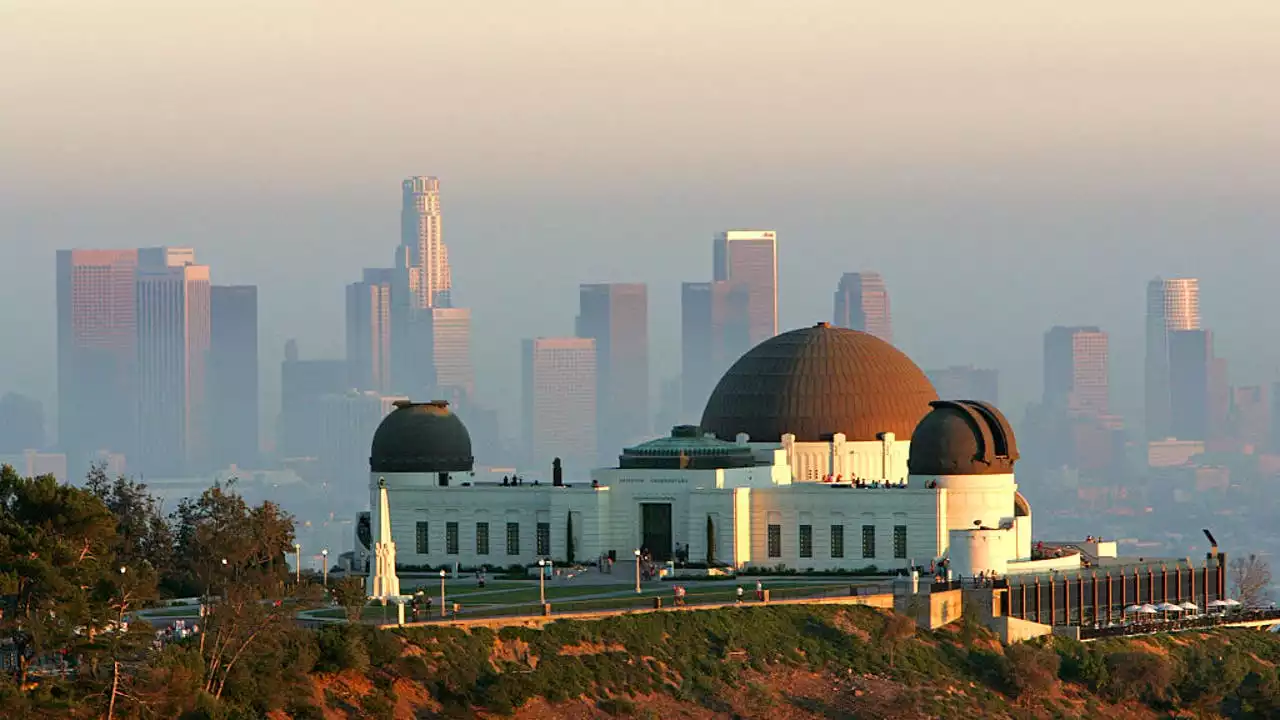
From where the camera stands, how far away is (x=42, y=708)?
83.7 m

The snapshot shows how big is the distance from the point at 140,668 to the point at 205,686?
2.75 m

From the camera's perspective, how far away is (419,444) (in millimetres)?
136875

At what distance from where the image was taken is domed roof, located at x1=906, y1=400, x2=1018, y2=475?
4911 inches

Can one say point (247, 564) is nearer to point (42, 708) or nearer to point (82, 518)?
point (82, 518)

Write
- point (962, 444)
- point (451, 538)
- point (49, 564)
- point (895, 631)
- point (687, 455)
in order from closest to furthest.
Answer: point (49, 564), point (895, 631), point (962, 444), point (687, 455), point (451, 538)

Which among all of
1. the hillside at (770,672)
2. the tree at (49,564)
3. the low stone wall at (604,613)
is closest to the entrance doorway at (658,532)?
the low stone wall at (604,613)

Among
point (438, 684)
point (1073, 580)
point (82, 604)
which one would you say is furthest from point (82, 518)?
point (1073, 580)

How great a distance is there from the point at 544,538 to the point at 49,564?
142 ft

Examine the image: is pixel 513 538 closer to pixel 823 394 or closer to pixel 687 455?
pixel 687 455

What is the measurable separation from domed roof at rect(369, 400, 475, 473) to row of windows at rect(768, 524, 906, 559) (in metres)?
16.6

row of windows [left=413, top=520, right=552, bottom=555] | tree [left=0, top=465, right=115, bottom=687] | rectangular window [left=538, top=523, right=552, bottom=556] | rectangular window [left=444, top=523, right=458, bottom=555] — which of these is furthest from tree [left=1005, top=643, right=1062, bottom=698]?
tree [left=0, top=465, right=115, bottom=687]

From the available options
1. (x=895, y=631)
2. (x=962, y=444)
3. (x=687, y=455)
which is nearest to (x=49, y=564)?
(x=895, y=631)

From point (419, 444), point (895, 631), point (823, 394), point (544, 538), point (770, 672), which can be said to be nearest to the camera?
point (770, 672)

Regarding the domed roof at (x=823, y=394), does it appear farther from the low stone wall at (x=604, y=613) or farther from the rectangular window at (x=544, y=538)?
the low stone wall at (x=604, y=613)
